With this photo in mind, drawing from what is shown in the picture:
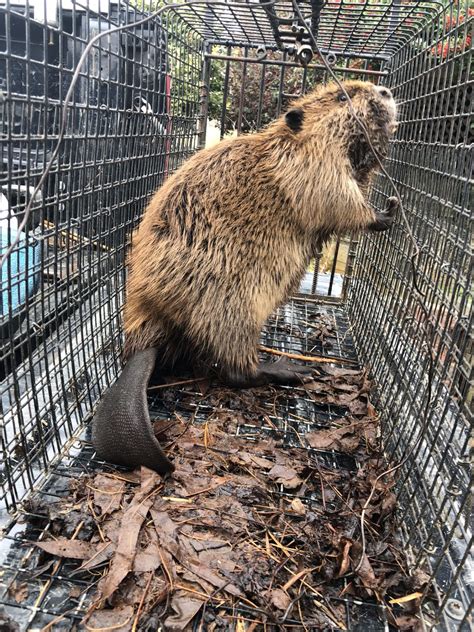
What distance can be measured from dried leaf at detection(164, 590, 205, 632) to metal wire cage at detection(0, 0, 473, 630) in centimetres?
26

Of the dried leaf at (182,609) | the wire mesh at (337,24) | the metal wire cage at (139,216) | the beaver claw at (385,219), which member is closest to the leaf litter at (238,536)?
the dried leaf at (182,609)

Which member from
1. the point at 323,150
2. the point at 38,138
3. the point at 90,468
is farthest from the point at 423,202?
the point at 90,468

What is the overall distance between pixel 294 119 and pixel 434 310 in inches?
54.9

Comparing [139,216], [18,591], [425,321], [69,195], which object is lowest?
[18,591]

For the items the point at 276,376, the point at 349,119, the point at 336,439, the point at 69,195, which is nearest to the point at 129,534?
the point at 336,439

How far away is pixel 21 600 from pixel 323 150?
2396 millimetres

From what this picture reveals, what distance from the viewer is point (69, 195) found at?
205 centimetres

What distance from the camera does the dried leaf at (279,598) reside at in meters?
1.58

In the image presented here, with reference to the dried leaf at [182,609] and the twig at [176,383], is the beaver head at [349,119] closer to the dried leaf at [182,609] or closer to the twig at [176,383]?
the twig at [176,383]

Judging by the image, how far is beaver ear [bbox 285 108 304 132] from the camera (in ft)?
9.64

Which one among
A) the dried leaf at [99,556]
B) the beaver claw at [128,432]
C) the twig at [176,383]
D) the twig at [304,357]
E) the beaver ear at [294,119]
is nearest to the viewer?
the dried leaf at [99,556]

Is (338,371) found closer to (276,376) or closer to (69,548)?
(276,376)

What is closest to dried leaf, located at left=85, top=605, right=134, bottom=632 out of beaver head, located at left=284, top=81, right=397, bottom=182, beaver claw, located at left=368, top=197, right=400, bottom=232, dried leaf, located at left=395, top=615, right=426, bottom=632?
dried leaf, located at left=395, top=615, right=426, bottom=632

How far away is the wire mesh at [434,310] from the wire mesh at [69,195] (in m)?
1.33
